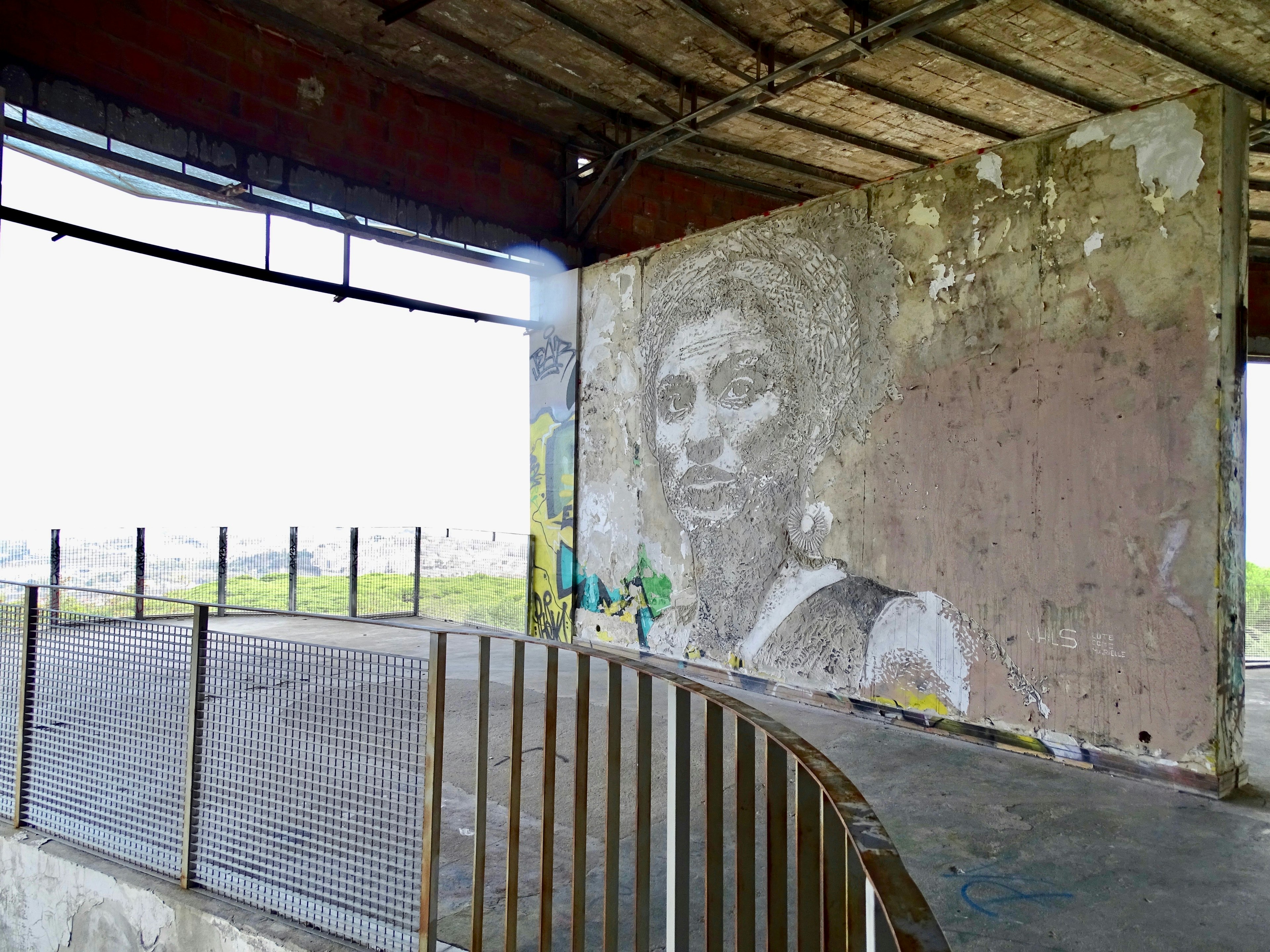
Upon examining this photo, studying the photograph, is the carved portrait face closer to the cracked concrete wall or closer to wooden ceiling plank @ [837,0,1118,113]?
the cracked concrete wall

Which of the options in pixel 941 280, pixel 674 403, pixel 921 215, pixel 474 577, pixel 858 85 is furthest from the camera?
pixel 474 577

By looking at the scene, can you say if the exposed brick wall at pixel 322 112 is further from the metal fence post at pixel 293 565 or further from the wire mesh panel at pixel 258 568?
the wire mesh panel at pixel 258 568

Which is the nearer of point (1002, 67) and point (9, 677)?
point (9, 677)

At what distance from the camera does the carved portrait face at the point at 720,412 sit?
6461 mm

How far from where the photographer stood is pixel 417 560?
10.3 meters

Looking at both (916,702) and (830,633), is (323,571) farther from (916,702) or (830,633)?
(916,702)

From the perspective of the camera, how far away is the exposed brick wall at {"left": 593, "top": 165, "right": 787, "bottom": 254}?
8.91 metres

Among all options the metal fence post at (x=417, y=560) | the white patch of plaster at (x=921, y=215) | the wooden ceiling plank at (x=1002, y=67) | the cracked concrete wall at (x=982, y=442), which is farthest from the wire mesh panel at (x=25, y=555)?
the wooden ceiling plank at (x=1002, y=67)

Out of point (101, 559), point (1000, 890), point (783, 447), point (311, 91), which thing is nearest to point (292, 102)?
point (311, 91)

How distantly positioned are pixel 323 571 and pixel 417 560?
3.51 feet

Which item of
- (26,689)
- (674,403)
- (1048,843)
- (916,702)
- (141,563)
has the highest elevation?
(674,403)

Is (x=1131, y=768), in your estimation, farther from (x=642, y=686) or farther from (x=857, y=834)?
(x=857, y=834)

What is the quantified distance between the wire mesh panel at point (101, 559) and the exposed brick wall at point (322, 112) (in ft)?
15.9

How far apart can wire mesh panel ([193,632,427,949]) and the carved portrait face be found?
3964 mm
